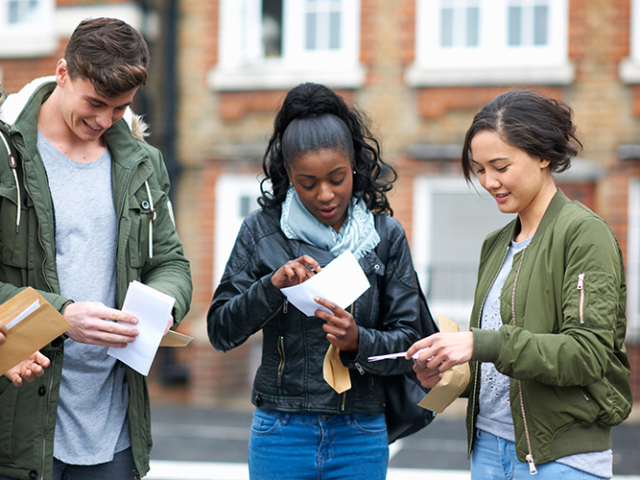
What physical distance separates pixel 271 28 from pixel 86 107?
7.09 metres

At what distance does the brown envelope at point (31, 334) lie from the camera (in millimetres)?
2033

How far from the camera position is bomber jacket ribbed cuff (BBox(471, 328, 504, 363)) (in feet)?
6.56

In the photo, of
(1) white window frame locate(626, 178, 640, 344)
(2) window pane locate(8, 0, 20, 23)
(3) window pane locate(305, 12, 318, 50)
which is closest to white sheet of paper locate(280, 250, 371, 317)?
(1) white window frame locate(626, 178, 640, 344)

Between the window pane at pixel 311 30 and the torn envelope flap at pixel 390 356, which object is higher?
the window pane at pixel 311 30

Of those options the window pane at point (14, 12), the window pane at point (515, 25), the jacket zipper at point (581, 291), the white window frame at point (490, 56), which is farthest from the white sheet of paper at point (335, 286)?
the window pane at point (14, 12)

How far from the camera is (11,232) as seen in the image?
2.21m

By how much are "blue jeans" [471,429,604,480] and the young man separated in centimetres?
106

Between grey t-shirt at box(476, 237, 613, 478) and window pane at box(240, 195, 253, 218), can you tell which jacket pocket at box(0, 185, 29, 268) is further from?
window pane at box(240, 195, 253, 218)

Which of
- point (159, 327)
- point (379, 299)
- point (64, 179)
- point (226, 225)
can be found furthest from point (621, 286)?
point (226, 225)

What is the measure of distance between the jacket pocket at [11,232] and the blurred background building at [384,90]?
245 inches

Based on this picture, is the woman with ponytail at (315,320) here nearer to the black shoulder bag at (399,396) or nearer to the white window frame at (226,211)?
the black shoulder bag at (399,396)

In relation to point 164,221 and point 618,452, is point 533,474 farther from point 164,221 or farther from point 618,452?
point 618,452

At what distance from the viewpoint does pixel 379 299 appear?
2.48 meters

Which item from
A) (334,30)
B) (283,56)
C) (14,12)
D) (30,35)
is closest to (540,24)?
(334,30)
